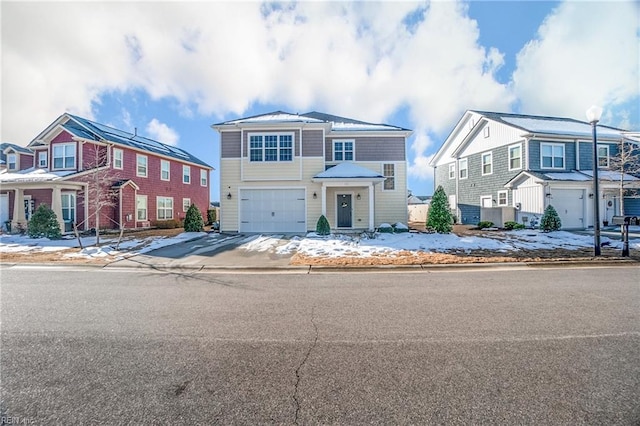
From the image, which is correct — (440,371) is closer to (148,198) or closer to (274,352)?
(274,352)

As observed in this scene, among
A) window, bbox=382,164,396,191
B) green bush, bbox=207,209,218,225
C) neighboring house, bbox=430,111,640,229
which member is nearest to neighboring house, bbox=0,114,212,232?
green bush, bbox=207,209,218,225

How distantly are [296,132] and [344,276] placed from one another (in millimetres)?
11956

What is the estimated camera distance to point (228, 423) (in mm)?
2408

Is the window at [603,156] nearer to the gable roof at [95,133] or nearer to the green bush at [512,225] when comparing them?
the green bush at [512,225]

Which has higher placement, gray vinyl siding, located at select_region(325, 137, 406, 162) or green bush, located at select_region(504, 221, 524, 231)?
gray vinyl siding, located at select_region(325, 137, 406, 162)

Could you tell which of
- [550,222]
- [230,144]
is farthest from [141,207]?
[550,222]

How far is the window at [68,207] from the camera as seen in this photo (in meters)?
19.2

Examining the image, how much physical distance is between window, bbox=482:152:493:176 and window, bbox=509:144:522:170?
190cm

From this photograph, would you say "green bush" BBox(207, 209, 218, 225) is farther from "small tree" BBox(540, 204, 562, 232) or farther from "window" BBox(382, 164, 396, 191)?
"small tree" BBox(540, 204, 562, 232)

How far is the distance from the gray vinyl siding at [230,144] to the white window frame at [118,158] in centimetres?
933

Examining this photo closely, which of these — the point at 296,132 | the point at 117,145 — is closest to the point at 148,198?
the point at 117,145

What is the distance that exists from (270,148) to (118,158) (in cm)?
1237

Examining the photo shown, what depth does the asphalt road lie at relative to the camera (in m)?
2.57

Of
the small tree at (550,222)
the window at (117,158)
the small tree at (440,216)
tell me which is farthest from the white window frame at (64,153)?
the small tree at (550,222)
